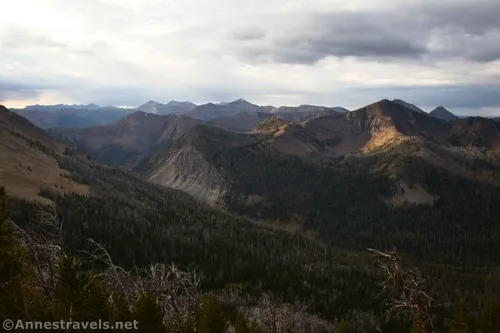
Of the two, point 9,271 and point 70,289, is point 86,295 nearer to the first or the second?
point 70,289

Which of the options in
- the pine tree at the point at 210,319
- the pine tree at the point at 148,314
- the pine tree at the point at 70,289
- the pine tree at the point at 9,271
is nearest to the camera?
the pine tree at the point at 9,271

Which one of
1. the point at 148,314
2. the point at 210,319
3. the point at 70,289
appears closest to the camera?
the point at 70,289

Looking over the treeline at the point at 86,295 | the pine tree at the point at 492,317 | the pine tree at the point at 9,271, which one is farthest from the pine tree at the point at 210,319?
the pine tree at the point at 492,317

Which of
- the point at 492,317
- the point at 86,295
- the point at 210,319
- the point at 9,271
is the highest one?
the point at 9,271

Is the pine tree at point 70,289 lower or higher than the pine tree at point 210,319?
higher

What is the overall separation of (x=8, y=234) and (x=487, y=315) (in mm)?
42129

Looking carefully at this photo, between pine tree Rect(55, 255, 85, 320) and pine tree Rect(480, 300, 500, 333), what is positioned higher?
pine tree Rect(55, 255, 85, 320)

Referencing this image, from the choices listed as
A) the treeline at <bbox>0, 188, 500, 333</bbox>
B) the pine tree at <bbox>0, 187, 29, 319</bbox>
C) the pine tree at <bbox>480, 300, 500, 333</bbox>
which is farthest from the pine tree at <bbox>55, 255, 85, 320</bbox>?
the pine tree at <bbox>480, 300, 500, 333</bbox>

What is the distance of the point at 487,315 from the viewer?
44.6 m

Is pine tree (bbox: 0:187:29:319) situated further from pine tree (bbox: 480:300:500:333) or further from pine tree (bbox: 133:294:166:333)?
pine tree (bbox: 480:300:500:333)

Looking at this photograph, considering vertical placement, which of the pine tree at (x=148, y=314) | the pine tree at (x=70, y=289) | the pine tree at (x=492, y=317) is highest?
the pine tree at (x=70, y=289)

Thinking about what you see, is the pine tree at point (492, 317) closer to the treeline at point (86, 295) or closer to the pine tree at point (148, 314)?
the treeline at point (86, 295)

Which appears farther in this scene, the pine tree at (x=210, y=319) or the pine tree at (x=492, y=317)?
the pine tree at (x=492, y=317)

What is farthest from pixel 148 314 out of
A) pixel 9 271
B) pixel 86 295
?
pixel 9 271
